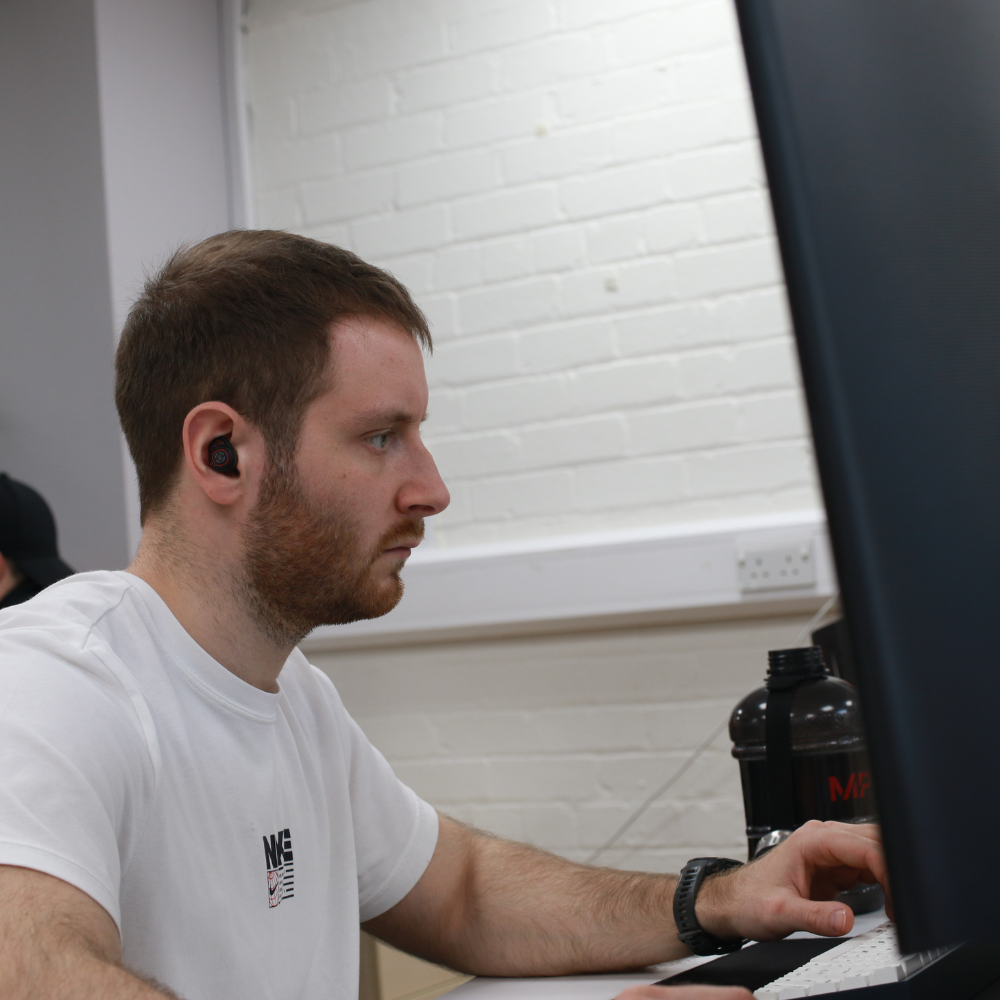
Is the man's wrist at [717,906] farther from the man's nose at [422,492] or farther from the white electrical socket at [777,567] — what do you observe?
the white electrical socket at [777,567]

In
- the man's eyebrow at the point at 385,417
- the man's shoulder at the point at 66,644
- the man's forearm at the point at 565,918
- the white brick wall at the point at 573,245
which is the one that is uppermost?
the white brick wall at the point at 573,245

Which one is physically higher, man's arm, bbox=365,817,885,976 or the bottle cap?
the bottle cap

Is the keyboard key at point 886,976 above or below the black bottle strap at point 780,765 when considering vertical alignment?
below

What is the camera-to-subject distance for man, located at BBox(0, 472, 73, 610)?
1.98 meters

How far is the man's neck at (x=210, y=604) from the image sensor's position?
92 centimetres

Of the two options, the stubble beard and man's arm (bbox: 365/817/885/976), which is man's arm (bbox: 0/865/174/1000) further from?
man's arm (bbox: 365/817/885/976)

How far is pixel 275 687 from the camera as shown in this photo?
988mm

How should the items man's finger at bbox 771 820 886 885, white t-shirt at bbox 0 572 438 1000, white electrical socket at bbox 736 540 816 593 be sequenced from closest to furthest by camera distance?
white t-shirt at bbox 0 572 438 1000 → man's finger at bbox 771 820 886 885 → white electrical socket at bbox 736 540 816 593

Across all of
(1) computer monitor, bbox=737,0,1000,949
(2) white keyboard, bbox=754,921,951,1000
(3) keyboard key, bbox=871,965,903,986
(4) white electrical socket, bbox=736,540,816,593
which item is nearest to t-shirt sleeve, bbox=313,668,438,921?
(2) white keyboard, bbox=754,921,951,1000

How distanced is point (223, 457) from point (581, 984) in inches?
21.9

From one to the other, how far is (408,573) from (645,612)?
504 millimetres

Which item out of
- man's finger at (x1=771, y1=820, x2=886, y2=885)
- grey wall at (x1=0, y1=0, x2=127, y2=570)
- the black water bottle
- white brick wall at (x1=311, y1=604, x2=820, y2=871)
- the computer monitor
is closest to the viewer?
the computer monitor

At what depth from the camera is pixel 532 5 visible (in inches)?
91.3

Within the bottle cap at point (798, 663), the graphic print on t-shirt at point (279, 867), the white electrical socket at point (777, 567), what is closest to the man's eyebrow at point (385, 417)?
the graphic print on t-shirt at point (279, 867)
